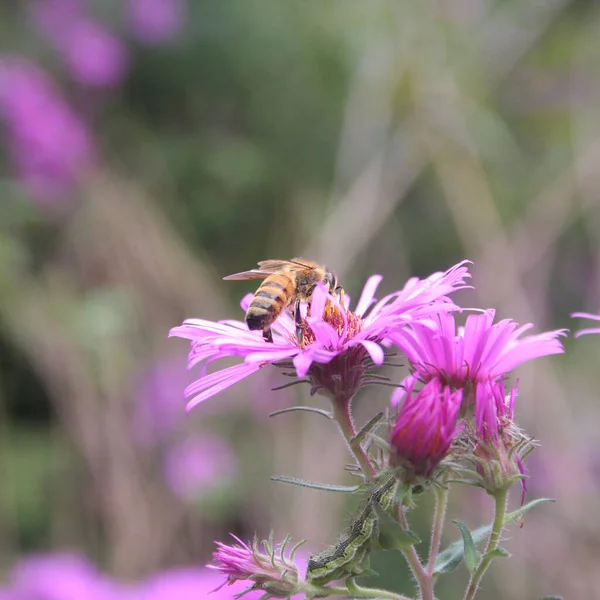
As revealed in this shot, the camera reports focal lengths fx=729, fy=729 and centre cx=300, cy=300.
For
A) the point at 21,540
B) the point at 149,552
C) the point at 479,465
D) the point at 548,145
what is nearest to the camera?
the point at 479,465

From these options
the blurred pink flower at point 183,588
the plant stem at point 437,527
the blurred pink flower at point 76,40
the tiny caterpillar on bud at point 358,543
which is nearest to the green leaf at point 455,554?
the plant stem at point 437,527

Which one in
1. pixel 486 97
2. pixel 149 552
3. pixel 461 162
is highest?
pixel 486 97

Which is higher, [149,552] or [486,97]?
[486,97]

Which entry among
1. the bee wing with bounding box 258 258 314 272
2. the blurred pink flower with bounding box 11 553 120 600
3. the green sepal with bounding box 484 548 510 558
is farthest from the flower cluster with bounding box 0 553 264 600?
the green sepal with bounding box 484 548 510 558

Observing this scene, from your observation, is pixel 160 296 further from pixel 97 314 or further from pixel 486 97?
pixel 486 97

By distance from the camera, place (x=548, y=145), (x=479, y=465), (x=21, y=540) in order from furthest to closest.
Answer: (x=548, y=145) → (x=21, y=540) → (x=479, y=465)

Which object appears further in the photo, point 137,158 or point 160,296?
point 137,158

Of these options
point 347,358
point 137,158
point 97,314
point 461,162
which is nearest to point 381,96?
point 461,162
